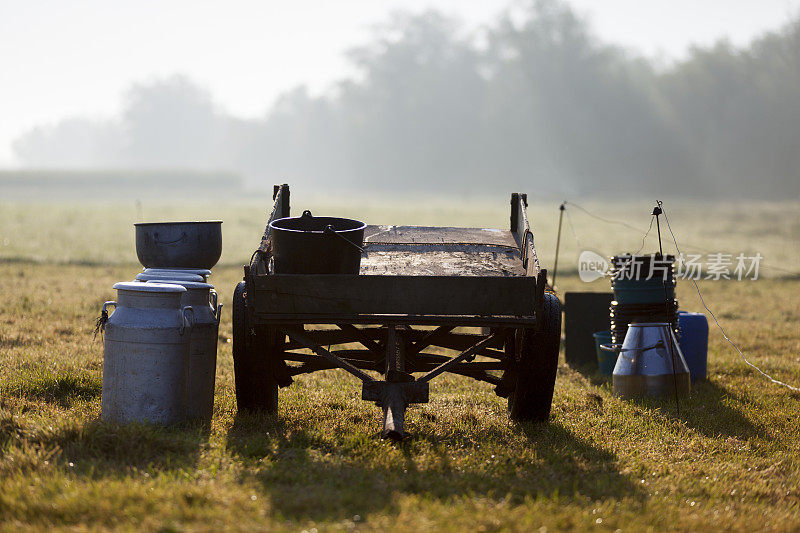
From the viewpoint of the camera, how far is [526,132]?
381ft

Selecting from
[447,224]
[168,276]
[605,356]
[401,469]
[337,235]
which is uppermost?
[337,235]

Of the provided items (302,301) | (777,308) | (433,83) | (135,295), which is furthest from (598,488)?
(433,83)

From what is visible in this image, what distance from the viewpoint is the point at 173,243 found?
22.1 ft

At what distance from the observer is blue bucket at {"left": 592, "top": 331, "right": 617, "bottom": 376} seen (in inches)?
348

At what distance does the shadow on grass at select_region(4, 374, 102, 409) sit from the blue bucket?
5.07 m

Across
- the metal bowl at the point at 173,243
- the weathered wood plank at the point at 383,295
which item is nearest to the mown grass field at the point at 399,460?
the weathered wood plank at the point at 383,295

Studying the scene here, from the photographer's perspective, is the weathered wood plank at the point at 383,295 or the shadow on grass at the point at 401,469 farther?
the weathered wood plank at the point at 383,295

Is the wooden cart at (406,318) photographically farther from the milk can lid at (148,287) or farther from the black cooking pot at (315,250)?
the milk can lid at (148,287)

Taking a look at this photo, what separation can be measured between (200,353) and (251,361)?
1.24 feet

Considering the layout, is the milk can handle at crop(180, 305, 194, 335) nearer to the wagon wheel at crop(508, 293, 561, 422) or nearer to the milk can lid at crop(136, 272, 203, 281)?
the milk can lid at crop(136, 272, 203, 281)

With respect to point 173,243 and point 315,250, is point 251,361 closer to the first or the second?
point 315,250

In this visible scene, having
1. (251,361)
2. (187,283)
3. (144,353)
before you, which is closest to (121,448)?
(144,353)

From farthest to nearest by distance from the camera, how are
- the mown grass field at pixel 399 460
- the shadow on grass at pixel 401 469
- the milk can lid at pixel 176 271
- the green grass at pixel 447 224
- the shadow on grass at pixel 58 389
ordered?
the green grass at pixel 447 224
the shadow on grass at pixel 58 389
the milk can lid at pixel 176 271
the shadow on grass at pixel 401 469
the mown grass field at pixel 399 460

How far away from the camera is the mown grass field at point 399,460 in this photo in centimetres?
436
